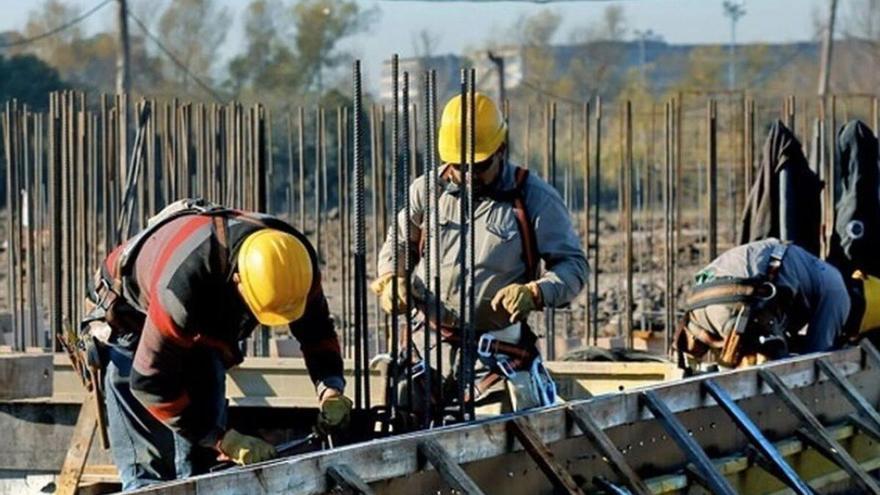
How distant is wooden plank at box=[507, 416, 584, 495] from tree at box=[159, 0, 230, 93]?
168 feet

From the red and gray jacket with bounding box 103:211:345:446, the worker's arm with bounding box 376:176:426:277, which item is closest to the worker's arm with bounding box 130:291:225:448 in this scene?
the red and gray jacket with bounding box 103:211:345:446

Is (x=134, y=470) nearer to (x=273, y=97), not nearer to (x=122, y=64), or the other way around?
(x=122, y=64)

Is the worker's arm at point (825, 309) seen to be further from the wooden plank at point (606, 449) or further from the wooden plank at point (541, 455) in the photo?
the wooden plank at point (541, 455)

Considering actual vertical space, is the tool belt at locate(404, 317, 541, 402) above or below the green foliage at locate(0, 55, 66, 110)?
below

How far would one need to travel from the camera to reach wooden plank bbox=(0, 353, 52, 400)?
31.5 feet

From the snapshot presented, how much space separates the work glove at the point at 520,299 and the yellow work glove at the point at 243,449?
61.9 inches

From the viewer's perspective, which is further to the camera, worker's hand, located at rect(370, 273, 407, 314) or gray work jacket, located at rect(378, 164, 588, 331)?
gray work jacket, located at rect(378, 164, 588, 331)

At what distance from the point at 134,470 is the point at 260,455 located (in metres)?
0.97

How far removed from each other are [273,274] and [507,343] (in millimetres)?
2010

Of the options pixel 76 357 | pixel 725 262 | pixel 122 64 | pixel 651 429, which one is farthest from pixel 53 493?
pixel 122 64

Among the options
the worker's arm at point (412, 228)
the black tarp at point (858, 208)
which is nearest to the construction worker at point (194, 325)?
the worker's arm at point (412, 228)

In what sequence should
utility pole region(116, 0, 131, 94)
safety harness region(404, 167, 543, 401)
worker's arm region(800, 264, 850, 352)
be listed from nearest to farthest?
1. safety harness region(404, 167, 543, 401)
2. worker's arm region(800, 264, 850, 352)
3. utility pole region(116, 0, 131, 94)

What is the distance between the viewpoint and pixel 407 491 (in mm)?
6965

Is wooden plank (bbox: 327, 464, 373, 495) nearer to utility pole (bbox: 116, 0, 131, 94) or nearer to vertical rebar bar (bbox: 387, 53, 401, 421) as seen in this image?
A: vertical rebar bar (bbox: 387, 53, 401, 421)
